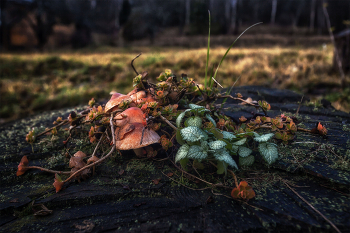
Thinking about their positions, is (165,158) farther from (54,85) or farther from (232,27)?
(232,27)

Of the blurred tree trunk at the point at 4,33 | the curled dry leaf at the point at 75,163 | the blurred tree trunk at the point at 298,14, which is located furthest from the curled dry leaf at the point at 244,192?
the blurred tree trunk at the point at 298,14

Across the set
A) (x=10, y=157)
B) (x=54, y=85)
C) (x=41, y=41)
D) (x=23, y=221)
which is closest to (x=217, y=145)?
(x=23, y=221)

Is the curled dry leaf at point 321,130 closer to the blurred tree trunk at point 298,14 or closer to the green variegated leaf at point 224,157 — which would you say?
the green variegated leaf at point 224,157

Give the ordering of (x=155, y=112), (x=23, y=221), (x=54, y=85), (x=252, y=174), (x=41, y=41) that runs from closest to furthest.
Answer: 1. (x=23, y=221)
2. (x=252, y=174)
3. (x=155, y=112)
4. (x=54, y=85)
5. (x=41, y=41)

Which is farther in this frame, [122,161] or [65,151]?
[65,151]

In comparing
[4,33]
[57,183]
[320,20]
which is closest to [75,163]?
[57,183]

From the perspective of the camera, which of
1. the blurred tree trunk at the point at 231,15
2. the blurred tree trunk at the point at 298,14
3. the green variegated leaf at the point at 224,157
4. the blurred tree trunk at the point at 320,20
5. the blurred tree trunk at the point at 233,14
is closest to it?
the green variegated leaf at the point at 224,157

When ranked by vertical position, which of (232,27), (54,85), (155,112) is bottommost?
(54,85)
